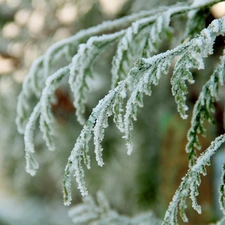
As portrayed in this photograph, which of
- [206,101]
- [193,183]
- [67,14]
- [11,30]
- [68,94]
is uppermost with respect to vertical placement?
[11,30]

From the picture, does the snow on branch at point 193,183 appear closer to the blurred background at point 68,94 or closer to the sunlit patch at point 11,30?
the blurred background at point 68,94

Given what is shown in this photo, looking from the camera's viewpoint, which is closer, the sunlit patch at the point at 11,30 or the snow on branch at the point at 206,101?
the snow on branch at the point at 206,101

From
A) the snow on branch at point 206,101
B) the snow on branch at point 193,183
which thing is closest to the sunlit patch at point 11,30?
the snow on branch at point 206,101

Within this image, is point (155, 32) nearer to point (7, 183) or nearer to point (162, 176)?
point (162, 176)

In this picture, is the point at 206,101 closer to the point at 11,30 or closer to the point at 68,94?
the point at 68,94

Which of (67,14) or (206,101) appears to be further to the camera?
(67,14)

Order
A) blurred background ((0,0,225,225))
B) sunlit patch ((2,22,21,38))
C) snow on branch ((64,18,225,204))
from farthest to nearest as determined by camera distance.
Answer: sunlit patch ((2,22,21,38)) < blurred background ((0,0,225,225)) < snow on branch ((64,18,225,204))

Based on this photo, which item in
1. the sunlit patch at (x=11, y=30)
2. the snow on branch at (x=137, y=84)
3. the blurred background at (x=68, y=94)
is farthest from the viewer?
the sunlit patch at (x=11, y=30)

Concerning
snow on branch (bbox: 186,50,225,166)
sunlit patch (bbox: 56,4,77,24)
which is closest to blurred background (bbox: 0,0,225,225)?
sunlit patch (bbox: 56,4,77,24)

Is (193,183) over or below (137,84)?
below

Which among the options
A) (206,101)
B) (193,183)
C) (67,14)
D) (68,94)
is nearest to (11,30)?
(67,14)

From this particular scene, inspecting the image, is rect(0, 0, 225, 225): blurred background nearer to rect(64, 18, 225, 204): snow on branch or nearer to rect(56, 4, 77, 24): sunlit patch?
rect(56, 4, 77, 24): sunlit patch
